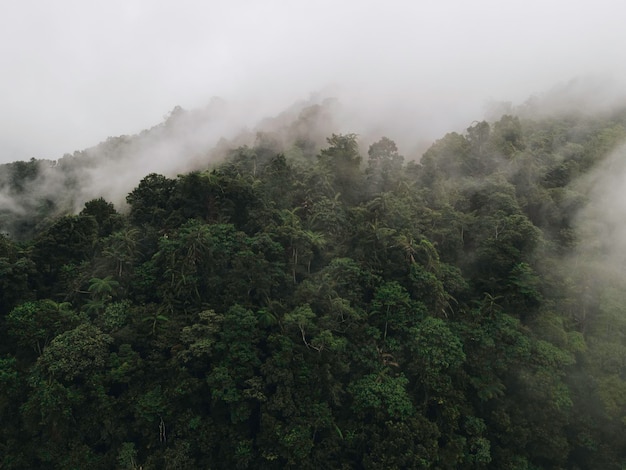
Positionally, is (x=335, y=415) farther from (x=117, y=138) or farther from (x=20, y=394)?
(x=117, y=138)

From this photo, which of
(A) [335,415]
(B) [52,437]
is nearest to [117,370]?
(B) [52,437]

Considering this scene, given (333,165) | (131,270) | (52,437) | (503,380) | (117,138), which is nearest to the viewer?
(52,437)

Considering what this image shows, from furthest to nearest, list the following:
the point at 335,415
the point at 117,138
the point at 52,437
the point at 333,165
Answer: the point at 117,138
the point at 333,165
the point at 335,415
the point at 52,437

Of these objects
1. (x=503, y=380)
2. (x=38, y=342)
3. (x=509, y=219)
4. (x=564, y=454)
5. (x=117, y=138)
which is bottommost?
(x=564, y=454)

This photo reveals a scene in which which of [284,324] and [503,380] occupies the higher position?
[284,324]

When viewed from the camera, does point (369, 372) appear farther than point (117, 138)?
No

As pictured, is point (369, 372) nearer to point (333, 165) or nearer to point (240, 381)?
point (240, 381)

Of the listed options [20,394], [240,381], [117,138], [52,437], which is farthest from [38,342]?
[117,138]
